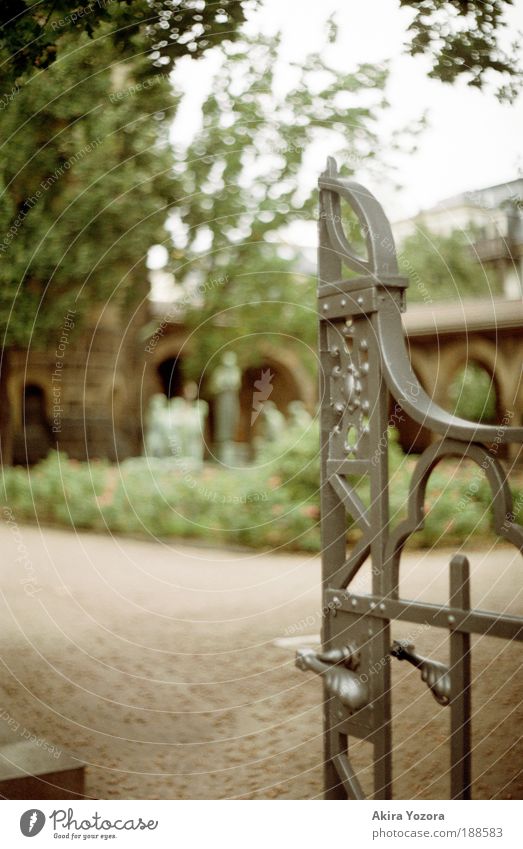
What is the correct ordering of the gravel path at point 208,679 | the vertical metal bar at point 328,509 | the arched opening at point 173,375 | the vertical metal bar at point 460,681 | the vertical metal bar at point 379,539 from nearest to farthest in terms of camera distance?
the vertical metal bar at point 460,681 → the vertical metal bar at point 379,539 → the vertical metal bar at point 328,509 → the gravel path at point 208,679 → the arched opening at point 173,375

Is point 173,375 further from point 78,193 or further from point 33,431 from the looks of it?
point 78,193

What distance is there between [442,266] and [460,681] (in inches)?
344

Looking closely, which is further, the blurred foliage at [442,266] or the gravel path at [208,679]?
the blurred foliage at [442,266]

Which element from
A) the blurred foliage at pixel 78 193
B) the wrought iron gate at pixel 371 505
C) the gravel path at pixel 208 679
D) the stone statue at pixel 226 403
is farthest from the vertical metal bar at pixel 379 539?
the stone statue at pixel 226 403

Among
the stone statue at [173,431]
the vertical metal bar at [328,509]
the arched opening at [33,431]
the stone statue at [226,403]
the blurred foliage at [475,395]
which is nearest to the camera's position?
the vertical metal bar at [328,509]

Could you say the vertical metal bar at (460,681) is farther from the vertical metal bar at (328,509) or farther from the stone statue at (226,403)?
the stone statue at (226,403)

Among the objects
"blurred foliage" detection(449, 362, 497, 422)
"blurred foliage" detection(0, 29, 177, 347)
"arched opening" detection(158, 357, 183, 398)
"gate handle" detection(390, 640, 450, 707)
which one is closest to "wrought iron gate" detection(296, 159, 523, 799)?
"gate handle" detection(390, 640, 450, 707)

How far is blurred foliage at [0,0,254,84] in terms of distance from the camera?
3379 millimetres

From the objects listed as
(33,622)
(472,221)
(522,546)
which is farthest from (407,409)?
(472,221)

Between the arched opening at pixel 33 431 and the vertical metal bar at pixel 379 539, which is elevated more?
the arched opening at pixel 33 431

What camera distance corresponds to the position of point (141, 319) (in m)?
11.9

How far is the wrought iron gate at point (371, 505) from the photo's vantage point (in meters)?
1.47

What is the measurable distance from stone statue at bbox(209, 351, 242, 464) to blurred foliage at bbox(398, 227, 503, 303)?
2462mm
